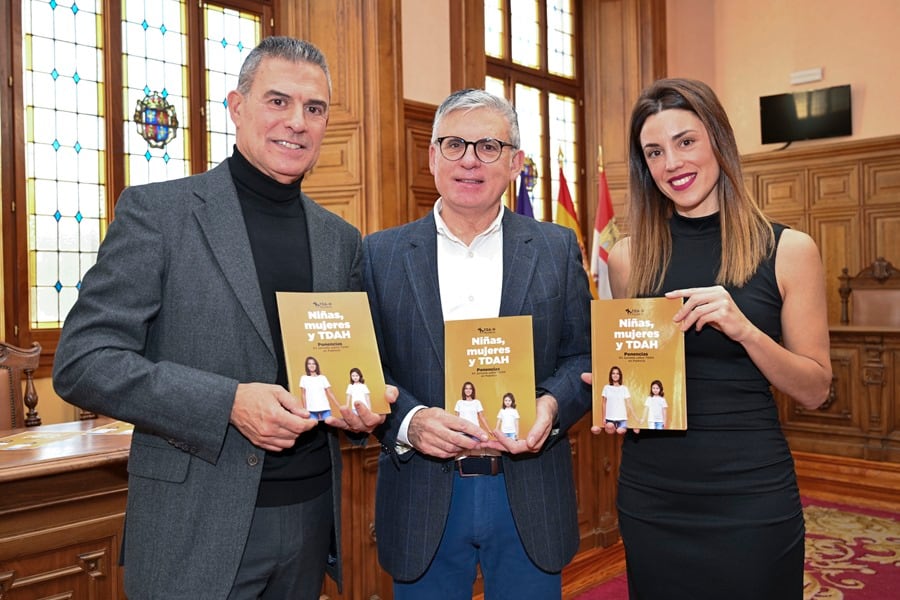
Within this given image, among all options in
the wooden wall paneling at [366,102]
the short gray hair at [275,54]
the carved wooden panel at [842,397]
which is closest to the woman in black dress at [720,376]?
the short gray hair at [275,54]

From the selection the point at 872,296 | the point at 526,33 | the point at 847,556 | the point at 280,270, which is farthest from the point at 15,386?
the point at 872,296

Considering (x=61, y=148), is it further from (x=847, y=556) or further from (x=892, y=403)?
(x=892, y=403)

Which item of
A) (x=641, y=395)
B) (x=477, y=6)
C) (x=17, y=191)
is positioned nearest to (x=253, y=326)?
(x=641, y=395)

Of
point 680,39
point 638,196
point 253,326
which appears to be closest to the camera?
point 253,326

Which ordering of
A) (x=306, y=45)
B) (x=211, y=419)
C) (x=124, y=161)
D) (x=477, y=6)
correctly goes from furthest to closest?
(x=477, y=6) < (x=124, y=161) < (x=306, y=45) < (x=211, y=419)

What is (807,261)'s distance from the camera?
1773 mm

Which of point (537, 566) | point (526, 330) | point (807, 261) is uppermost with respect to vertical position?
point (807, 261)

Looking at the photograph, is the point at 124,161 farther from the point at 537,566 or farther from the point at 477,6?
the point at 537,566

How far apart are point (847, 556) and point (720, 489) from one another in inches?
130

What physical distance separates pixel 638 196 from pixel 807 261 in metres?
0.43

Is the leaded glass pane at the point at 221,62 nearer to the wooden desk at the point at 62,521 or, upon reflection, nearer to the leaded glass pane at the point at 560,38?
the wooden desk at the point at 62,521

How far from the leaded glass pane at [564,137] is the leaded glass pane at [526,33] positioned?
0.44 m

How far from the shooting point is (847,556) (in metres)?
4.41

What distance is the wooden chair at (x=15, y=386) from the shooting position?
129 inches
